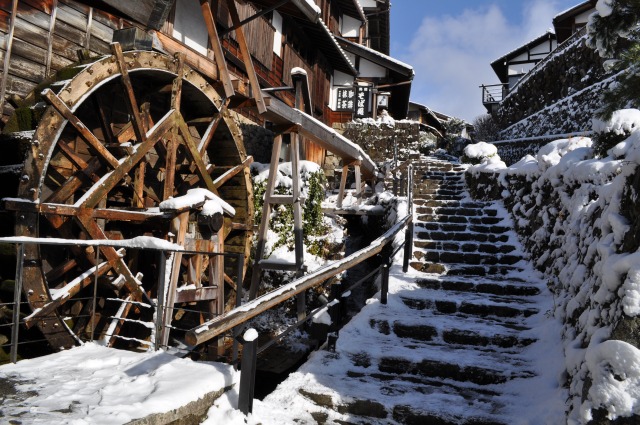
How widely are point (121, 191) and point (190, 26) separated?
346 cm

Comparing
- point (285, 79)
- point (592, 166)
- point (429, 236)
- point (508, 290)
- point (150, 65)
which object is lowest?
point (508, 290)

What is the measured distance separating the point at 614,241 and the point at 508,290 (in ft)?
10.1

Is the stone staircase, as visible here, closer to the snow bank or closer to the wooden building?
the snow bank

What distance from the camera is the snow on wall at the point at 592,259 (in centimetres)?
248

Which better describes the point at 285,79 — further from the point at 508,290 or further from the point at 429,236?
the point at 508,290

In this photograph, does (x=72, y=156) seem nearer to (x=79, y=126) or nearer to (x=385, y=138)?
(x=79, y=126)

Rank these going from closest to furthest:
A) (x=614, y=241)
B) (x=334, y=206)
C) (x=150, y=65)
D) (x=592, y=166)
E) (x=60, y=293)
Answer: (x=614, y=241)
(x=592, y=166)
(x=60, y=293)
(x=150, y=65)
(x=334, y=206)

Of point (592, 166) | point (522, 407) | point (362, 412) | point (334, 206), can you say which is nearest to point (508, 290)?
point (592, 166)

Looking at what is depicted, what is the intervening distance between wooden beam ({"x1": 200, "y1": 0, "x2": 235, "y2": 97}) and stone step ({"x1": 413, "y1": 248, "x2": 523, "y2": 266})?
14.8ft

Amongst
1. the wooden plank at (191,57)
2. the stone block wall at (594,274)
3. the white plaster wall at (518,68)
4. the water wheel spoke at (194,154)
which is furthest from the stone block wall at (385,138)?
the white plaster wall at (518,68)

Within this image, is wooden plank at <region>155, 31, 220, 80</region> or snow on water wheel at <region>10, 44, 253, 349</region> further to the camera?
wooden plank at <region>155, 31, 220, 80</region>

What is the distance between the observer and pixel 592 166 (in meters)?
5.07

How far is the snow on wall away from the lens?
248 centimetres

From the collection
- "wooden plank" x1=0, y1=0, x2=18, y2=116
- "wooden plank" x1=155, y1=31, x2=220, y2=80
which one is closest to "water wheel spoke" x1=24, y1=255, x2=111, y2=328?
"wooden plank" x1=0, y1=0, x2=18, y2=116
